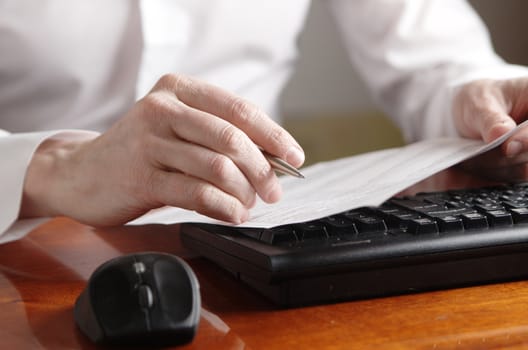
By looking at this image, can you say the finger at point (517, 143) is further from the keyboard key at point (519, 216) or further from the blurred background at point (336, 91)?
the blurred background at point (336, 91)

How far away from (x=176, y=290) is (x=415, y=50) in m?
0.89

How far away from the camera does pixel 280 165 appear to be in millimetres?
500

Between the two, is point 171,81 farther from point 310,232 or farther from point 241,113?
point 310,232

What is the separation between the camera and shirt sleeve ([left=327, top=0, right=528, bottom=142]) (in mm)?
1083

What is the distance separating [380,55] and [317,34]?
2.69ft

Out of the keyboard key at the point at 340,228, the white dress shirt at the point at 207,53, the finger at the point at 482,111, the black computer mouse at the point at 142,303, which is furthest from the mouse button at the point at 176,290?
the white dress shirt at the point at 207,53

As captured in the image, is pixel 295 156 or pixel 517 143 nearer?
pixel 295 156

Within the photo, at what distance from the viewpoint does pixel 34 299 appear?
46cm

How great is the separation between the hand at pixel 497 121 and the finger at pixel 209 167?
0.86 ft

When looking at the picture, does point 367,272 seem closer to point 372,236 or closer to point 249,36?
point 372,236

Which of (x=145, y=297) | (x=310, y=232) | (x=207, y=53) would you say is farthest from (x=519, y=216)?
(x=207, y=53)

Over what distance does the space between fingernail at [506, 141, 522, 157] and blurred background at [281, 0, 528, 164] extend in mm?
1305

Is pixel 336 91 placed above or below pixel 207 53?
below

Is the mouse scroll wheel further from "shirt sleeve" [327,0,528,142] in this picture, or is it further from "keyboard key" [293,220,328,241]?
"shirt sleeve" [327,0,528,142]
